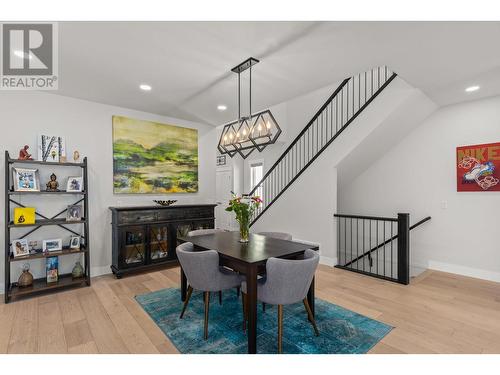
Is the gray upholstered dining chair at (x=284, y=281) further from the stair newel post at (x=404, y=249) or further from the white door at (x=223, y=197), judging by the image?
the white door at (x=223, y=197)

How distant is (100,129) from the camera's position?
412cm

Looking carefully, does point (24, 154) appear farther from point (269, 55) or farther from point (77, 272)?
point (269, 55)

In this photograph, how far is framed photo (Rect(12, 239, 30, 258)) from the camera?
3262 millimetres

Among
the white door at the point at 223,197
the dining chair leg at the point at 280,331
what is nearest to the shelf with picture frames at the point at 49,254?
the dining chair leg at the point at 280,331

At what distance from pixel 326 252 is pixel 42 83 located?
4940mm

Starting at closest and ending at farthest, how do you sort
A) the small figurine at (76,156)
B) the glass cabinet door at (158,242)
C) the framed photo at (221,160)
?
the small figurine at (76,156), the glass cabinet door at (158,242), the framed photo at (221,160)

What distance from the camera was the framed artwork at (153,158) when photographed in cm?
429

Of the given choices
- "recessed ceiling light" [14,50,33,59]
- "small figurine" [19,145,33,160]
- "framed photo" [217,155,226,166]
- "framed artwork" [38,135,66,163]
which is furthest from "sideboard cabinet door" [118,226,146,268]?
"framed photo" [217,155,226,166]

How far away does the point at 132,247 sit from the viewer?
4.07 metres

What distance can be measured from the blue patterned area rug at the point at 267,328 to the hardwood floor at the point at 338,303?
0.12 metres

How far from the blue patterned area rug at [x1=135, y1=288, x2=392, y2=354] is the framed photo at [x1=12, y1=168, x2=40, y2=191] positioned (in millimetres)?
2071

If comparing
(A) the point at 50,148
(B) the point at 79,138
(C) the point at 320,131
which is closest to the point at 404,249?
(C) the point at 320,131
